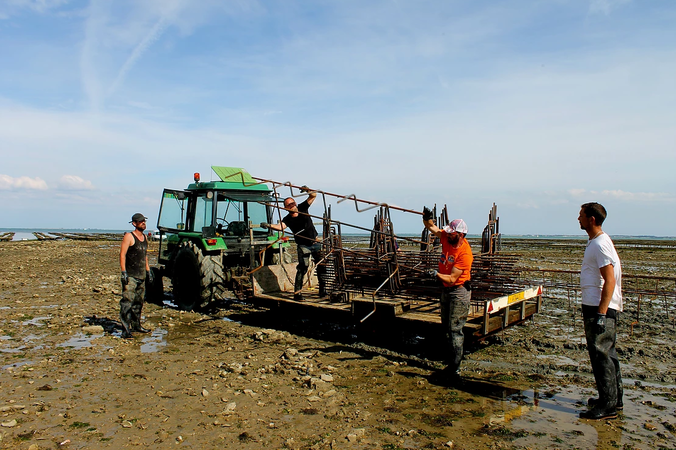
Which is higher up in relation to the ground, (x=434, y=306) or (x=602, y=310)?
(x=602, y=310)

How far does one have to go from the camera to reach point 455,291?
5.07 metres

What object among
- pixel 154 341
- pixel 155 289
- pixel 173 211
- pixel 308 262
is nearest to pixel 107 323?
pixel 154 341

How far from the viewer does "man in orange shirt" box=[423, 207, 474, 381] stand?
505cm

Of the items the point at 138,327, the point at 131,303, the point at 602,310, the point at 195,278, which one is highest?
the point at 602,310

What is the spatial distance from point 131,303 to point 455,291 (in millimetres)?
5013

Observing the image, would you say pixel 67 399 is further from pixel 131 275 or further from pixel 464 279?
pixel 464 279

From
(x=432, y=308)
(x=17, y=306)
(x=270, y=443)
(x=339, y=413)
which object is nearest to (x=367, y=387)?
(x=339, y=413)

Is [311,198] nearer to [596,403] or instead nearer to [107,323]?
[107,323]

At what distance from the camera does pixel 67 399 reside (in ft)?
14.6

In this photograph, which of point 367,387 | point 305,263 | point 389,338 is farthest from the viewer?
point 305,263

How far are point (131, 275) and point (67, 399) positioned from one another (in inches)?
112

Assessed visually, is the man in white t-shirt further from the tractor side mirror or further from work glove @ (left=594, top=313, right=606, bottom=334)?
the tractor side mirror

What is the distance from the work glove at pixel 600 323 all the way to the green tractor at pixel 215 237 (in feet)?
18.2

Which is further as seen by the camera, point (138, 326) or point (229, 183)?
point (229, 183)
